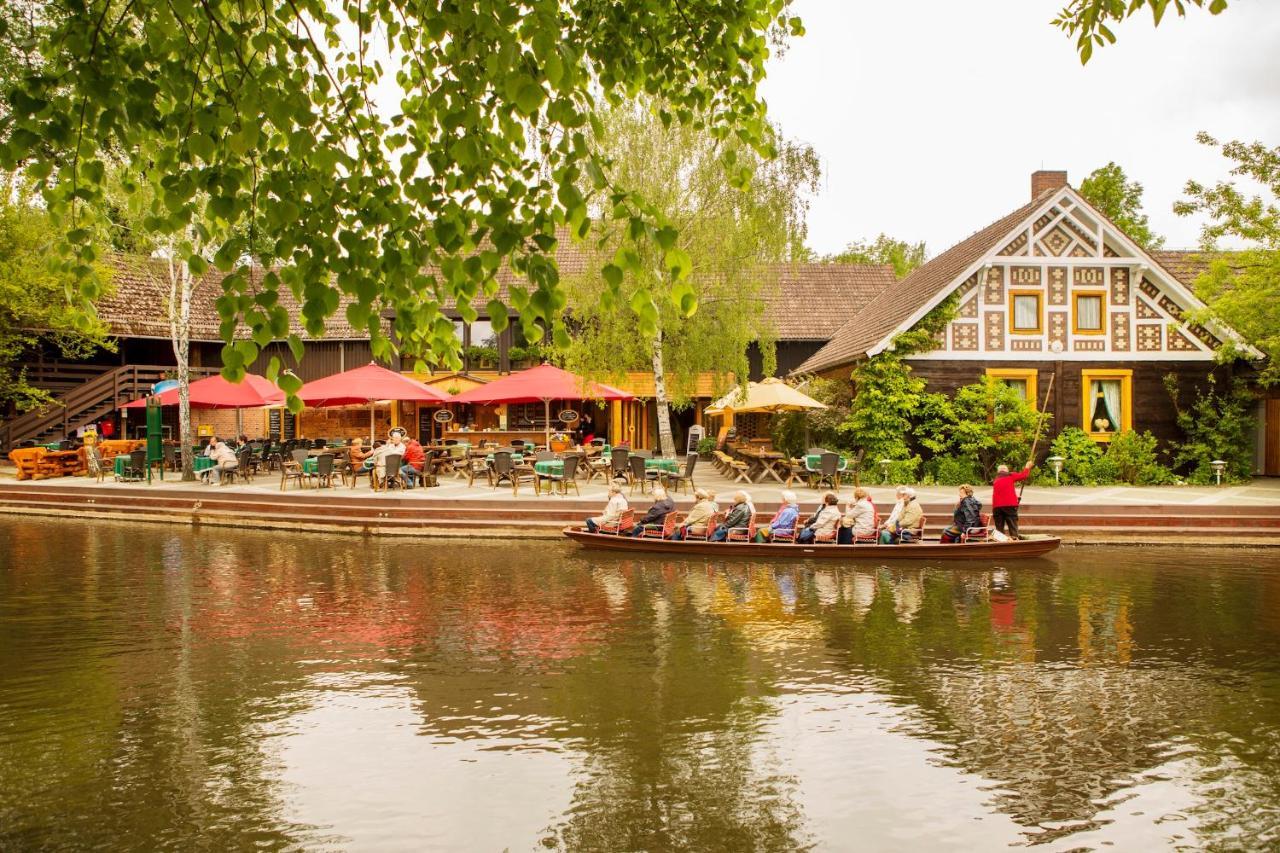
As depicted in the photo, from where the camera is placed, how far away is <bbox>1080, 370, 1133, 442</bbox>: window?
79.3 ft

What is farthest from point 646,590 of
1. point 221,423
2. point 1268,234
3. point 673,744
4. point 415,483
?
point 221,423

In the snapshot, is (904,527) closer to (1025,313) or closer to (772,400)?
(772,400)

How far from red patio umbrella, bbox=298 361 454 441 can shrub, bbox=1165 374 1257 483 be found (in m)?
18.6

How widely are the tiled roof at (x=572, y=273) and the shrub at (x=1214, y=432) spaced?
14498 millimetres

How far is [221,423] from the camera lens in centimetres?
3947

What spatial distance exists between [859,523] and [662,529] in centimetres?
333

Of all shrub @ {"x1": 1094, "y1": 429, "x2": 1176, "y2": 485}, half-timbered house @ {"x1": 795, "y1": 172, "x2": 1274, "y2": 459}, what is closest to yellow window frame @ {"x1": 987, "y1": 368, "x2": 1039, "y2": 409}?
half-timbered house @ {"x1": 795, "y1": 172, "x2": 1274, "y2": 459}

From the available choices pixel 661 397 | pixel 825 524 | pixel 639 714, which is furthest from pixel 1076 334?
pixel 639 714

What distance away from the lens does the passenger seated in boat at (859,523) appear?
15445 millimetres

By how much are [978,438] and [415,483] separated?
13.7m

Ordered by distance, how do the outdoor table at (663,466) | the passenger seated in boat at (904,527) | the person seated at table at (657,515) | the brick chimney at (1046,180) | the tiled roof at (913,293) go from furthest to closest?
the brick chimney at (1046,180) < the tiled roof at (913,293) < the outdoor table at (663,466) < the person seated at table at (657,515) < the passenger seated in boat at (904,527)

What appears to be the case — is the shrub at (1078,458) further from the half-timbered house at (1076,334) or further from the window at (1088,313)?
the window at (1088,313)

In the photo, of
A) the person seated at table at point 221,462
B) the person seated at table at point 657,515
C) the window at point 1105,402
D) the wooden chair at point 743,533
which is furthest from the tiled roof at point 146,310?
the window at point 1105,402

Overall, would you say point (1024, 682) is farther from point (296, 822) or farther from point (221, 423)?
point (221, 423)
